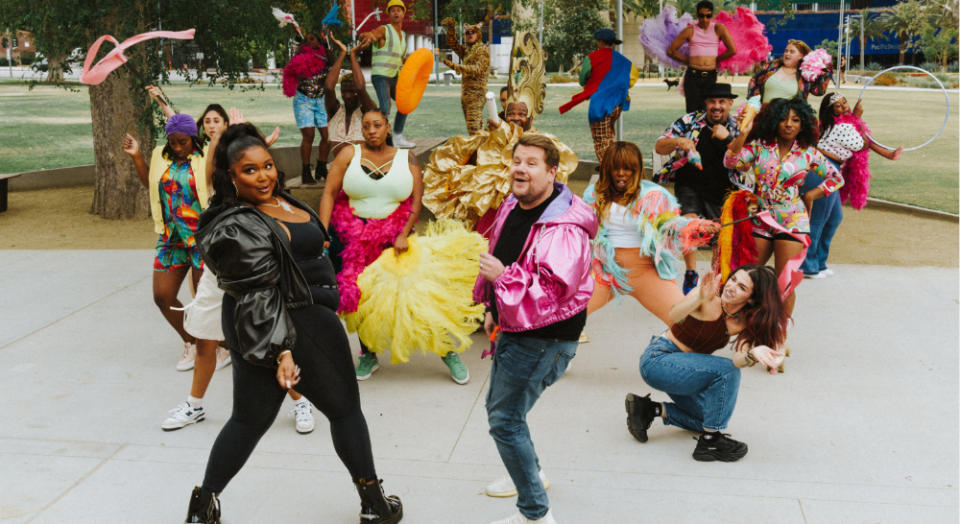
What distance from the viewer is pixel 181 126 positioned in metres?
5.38

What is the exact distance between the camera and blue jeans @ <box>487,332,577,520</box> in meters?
3.48

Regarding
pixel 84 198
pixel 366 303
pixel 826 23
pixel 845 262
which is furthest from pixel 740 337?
pixel 826 23

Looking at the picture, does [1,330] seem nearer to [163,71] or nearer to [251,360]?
[163,71]

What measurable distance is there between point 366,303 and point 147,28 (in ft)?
19.4

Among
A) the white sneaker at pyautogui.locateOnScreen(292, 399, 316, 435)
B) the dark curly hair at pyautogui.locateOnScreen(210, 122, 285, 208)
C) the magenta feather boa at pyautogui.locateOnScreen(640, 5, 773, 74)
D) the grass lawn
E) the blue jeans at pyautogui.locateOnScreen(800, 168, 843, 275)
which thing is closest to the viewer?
the dark curly hair at pyautogui.locateOnScreen(210, 122, 285, 208)

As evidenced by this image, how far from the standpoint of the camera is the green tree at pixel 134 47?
27.8 ft

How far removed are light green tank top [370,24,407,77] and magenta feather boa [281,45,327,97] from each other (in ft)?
2.13

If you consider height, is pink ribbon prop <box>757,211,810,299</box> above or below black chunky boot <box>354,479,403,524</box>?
above

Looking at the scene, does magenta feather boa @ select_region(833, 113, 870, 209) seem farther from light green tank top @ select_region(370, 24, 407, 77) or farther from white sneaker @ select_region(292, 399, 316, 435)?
white sneaker @ select_region(292, 399, 316, 435)

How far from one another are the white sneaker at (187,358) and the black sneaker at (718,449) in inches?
131

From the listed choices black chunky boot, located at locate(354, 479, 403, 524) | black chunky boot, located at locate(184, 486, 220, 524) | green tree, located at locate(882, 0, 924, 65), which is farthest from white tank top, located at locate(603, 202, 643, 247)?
green tree, located at locate(882, 0, 924, 65)

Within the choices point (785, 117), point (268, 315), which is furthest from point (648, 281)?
point (268, 315)

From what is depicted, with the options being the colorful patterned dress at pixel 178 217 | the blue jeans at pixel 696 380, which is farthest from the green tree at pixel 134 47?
the blue jeans at pixel 696 380

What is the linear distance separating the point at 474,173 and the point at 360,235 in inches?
41.3
